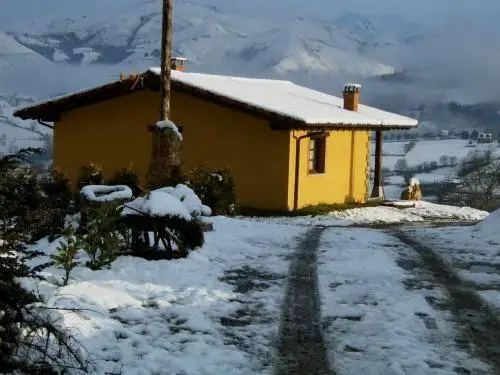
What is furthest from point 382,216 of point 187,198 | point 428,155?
point 428,155

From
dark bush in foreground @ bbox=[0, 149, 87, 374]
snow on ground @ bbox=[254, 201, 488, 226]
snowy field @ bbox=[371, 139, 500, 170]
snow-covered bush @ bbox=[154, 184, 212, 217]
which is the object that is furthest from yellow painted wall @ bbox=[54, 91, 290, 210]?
snowy field @ bbox=[371, 139, 500, 170]

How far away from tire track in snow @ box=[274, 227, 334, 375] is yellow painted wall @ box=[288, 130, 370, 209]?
9650 mm

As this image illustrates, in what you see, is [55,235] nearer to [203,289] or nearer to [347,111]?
[203,289]

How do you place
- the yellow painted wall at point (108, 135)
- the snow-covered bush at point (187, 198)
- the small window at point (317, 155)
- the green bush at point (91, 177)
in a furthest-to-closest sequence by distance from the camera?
the yellow painted wall at point (108, 135)
the small window at point (317, 155)
the green bush at point (91, 177)
the snow-covered bush at point (187, 198)

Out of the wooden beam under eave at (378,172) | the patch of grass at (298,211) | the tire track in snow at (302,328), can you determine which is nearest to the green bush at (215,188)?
the patch of grass at (298,211)

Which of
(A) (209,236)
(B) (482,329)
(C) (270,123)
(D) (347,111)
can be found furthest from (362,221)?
(B) (482,329)

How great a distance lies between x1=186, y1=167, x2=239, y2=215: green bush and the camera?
14.9 meters

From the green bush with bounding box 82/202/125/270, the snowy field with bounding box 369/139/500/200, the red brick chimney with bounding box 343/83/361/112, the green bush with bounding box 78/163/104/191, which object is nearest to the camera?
the green bush with bounding box 82/202/125/270

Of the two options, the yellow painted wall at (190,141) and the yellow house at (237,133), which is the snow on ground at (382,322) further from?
the yellow painted wall at (190,141)

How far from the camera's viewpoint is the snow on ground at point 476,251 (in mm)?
8162

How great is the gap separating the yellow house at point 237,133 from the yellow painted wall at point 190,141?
0.03 meters

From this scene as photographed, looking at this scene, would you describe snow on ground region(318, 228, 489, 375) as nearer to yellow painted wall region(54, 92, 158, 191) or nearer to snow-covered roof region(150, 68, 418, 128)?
snow-covered roof region(150, 68, 418, 128)

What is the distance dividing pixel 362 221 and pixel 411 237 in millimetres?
6040

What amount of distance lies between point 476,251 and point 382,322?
4632 mm
